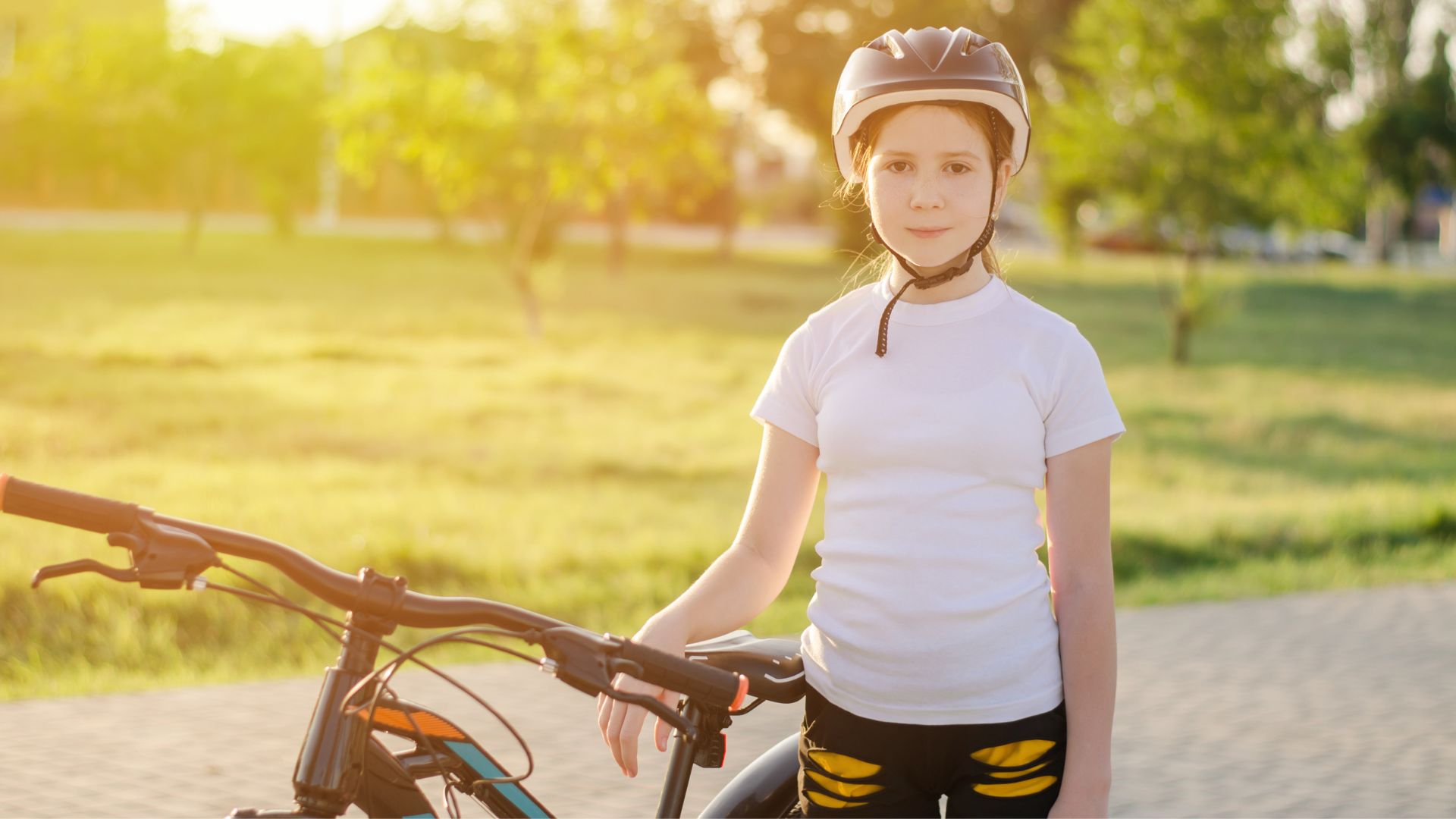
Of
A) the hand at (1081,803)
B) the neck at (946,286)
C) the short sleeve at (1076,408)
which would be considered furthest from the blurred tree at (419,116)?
the hand at (1081,803)

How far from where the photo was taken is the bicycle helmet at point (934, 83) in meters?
2.23

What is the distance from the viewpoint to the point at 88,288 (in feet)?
102

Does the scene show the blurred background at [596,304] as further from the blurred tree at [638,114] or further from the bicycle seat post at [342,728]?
the bicycle seat post at [342,728]

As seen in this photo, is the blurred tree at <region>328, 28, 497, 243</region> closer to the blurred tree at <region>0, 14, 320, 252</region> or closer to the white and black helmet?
the blurred tree at <region>0, 14, 320, 252</region>

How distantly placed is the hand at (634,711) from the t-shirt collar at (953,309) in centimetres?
57

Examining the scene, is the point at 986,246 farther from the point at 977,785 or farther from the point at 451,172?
the point at 451,172

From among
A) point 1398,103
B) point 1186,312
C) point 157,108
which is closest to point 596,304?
point 1186,312

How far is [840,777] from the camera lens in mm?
2338

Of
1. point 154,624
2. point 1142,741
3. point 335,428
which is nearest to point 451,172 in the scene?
point 335,428

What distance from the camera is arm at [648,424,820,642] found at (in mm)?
2352

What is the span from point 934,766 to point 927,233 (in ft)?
2.54

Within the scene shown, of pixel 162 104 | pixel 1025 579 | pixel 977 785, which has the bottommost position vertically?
pixel 977 785

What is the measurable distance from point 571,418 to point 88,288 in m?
18.8

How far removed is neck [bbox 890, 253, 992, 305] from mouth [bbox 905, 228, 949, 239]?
55 mm
